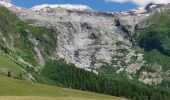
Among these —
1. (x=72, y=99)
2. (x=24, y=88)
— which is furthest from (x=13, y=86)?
(x=72, y=99)

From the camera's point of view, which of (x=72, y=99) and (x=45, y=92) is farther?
(x=45, y=92)

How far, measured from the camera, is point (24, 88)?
163750mm

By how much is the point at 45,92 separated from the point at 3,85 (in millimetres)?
18434

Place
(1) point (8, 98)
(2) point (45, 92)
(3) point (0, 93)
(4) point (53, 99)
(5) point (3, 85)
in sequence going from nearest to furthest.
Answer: (1) point (8, 98) → (4) point (53, 99) → (3) point (0, 93) → (5) point (3, 85) → (2) point (45, 92)

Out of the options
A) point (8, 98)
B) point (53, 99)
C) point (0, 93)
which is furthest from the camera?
point (0, 93)

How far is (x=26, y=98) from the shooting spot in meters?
124

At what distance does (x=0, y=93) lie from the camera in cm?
14288

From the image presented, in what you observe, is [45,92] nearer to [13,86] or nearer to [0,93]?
[13,86]

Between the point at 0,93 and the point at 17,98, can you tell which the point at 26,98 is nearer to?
the point at 17,98

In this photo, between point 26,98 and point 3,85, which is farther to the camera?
point 3,85

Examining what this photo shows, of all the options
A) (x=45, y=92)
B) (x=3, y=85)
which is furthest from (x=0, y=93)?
(x=45, y=92)

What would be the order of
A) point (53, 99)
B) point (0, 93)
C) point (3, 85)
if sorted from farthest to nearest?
point (3, 85), point (0, 93), point (53, 99)

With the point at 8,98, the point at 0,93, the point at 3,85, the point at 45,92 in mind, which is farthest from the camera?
the point at 45,92

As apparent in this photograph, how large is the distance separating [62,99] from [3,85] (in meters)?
30.8
